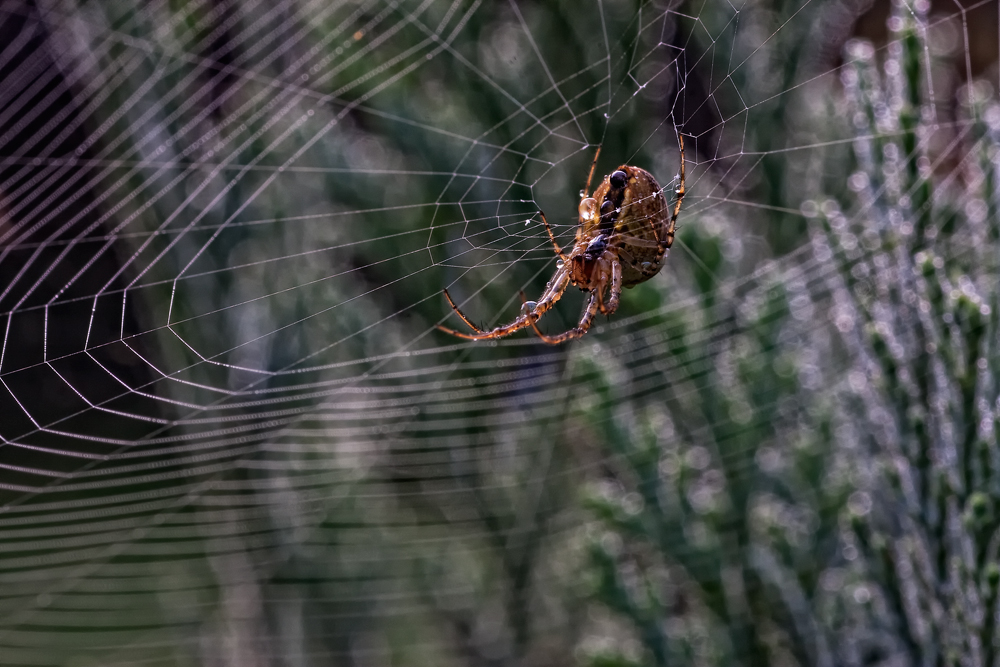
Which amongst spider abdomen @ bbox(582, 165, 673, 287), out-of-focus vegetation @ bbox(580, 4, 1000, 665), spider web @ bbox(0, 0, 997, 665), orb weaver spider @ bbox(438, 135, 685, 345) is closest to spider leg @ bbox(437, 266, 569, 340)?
orb weaver spider @ bbox(438, 135, 685, 345)

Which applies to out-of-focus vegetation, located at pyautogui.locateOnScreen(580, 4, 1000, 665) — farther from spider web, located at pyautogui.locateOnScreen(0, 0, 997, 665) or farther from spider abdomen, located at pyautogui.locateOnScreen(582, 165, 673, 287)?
spider abdomen, located at pyautogui.locateOnScreen(582, 165, 673, 287)

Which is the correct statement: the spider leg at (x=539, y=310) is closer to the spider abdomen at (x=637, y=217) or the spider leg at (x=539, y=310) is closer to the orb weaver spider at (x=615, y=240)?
the orb weaver spider at (x=615, y=240)

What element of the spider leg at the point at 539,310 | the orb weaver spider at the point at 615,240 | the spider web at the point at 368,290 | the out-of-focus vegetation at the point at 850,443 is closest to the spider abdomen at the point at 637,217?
the orb weaver spider at the point at 615,240

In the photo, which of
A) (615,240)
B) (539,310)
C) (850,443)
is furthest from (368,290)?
(850,443)

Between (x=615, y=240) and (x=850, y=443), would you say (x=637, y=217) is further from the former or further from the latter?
(x=850, y=443)

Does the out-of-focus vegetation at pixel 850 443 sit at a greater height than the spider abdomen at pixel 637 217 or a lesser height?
lesser

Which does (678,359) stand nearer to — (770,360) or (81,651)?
(770,360)

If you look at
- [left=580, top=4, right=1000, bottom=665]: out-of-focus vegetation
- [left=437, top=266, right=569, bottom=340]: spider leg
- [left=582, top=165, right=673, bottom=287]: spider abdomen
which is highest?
[left=582, top=165, right=673, bottom=287]: spider abdomen
